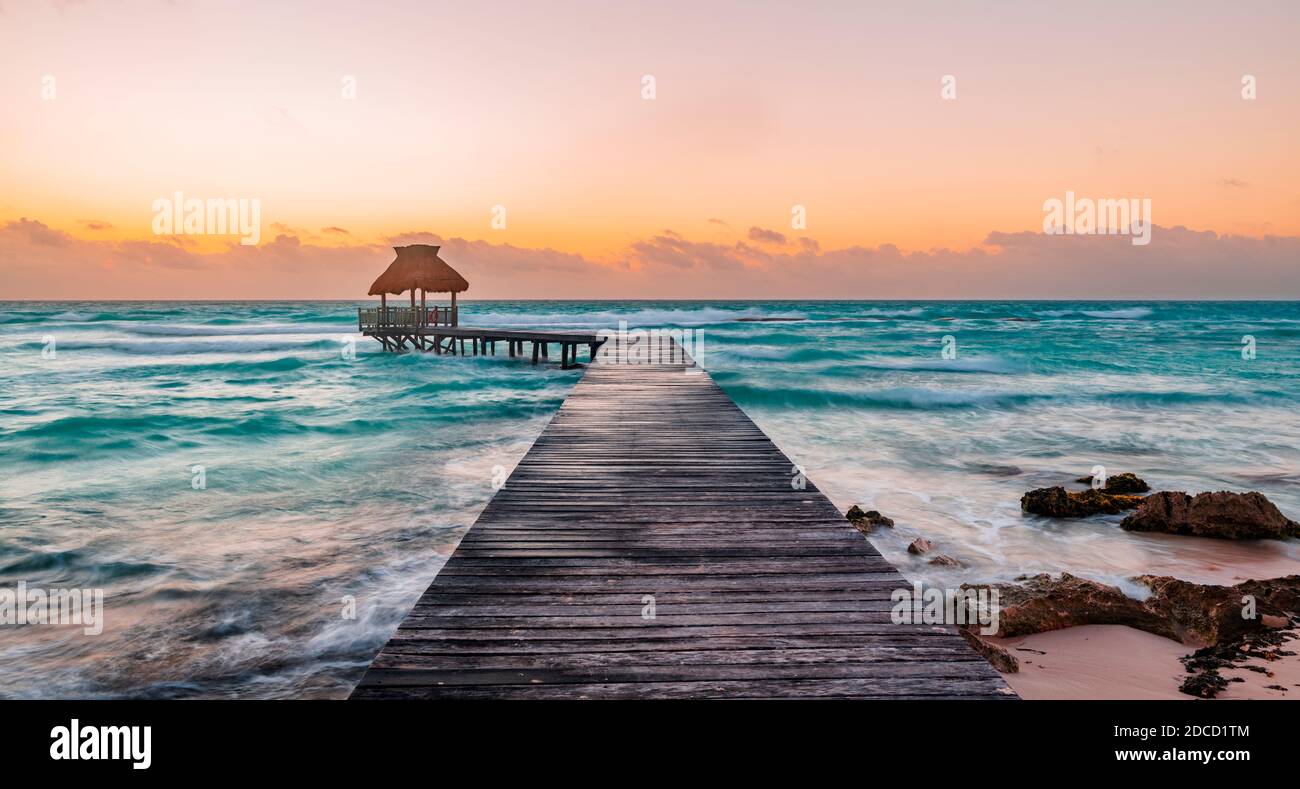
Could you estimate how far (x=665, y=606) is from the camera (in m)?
3.27

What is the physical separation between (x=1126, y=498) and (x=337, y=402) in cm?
1895

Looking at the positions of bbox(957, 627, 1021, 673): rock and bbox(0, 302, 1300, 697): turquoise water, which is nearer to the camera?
bbox(957, 627, 1021, 673): rock

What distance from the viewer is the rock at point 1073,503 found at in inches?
334

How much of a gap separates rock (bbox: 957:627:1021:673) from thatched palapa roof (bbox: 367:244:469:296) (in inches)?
1050

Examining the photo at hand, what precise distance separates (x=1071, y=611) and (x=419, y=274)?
27.2 meters

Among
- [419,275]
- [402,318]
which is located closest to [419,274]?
[419,275]

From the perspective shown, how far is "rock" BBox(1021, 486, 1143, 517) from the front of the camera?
849 centimetres

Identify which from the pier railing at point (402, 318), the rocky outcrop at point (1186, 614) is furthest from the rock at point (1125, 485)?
the pier railing at point (402, 318)

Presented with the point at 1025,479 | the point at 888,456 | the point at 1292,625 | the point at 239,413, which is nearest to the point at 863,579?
the point at 1292,625

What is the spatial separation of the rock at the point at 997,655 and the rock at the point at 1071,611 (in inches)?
20.7

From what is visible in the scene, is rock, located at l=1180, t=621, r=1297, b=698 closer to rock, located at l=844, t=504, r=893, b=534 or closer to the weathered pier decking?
the weathered pier decking

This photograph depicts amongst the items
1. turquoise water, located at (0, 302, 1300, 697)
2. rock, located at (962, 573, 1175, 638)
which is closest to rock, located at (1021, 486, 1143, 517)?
turquoise water, located at (0, 302, 1300, 697)

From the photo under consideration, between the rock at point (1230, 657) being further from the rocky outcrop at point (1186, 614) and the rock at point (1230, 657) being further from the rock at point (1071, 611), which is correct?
the rock at point (1071, 611)
